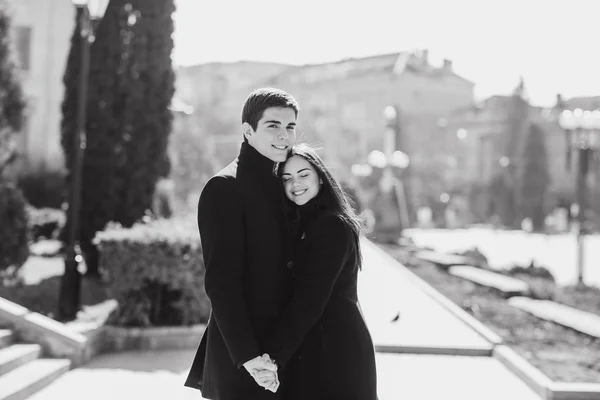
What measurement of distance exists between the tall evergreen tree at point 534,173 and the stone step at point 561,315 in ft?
142

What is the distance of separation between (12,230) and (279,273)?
7.78 m

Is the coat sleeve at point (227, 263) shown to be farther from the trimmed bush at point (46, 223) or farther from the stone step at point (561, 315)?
the trimmed bush at point (46, 223)

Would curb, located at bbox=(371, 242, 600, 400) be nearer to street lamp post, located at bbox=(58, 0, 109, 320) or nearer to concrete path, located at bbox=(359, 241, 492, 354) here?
concrete path, located at bbox=(359, 241, 492, 354)

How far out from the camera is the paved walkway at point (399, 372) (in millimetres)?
5586

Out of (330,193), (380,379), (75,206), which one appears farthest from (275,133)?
(75,206)

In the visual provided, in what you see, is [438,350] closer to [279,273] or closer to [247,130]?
[279,273]

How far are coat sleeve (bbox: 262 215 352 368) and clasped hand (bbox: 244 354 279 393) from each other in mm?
41

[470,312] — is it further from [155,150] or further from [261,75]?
[261,75]

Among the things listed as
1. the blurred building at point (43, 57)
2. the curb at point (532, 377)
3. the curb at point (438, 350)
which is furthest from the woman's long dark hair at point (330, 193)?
the blurred building at point (43, 57)

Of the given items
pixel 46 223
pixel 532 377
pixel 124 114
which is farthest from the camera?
pixel 46 223

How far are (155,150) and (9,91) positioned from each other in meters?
2.36

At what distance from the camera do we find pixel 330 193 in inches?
115

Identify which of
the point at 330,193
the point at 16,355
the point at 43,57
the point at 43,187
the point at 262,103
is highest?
the point at 43,57

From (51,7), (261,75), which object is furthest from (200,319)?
(261,75)
